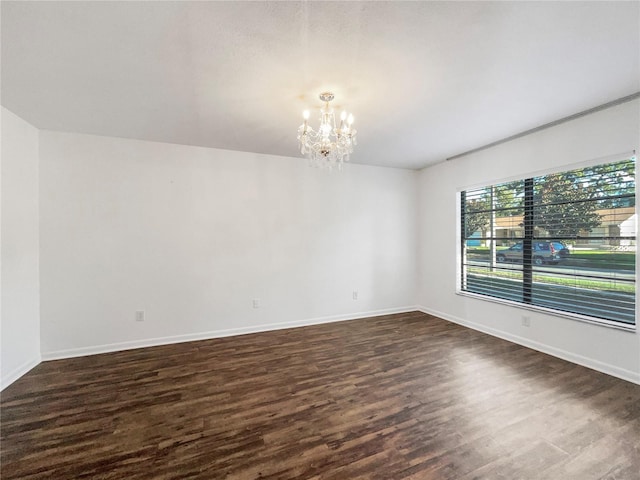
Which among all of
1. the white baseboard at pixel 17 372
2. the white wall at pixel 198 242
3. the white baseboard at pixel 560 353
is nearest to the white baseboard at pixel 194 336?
the white wall at pixel 198 242

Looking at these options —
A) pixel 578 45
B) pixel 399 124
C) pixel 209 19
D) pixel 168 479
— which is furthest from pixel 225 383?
pixel 578 45

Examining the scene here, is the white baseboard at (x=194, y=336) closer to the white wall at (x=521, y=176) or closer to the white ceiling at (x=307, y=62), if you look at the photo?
the white wall at (x=521, y=176)

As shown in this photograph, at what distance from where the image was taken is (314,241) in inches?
168

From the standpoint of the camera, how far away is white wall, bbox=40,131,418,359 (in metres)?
3.11

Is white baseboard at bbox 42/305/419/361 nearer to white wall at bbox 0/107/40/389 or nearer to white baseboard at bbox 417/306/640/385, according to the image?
white wall at bbox 0/107/40/389

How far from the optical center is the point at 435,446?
5.60 feet

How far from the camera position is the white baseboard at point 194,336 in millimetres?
3088

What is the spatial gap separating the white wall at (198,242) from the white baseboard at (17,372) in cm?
15

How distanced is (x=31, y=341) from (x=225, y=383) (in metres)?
2.27

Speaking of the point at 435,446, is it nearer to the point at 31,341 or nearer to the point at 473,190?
the point at 473,190

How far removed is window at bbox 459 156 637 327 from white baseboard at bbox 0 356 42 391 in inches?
221

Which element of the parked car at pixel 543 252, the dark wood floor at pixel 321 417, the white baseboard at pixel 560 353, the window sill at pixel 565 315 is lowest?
the dark wood floor at pixel 321 417

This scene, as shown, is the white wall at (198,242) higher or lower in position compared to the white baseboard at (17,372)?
higher

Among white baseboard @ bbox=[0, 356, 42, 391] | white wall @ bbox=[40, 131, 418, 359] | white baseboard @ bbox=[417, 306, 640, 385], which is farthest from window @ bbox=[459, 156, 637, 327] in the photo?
white baseboard @ bbox=[0, 356, 42, 391]
